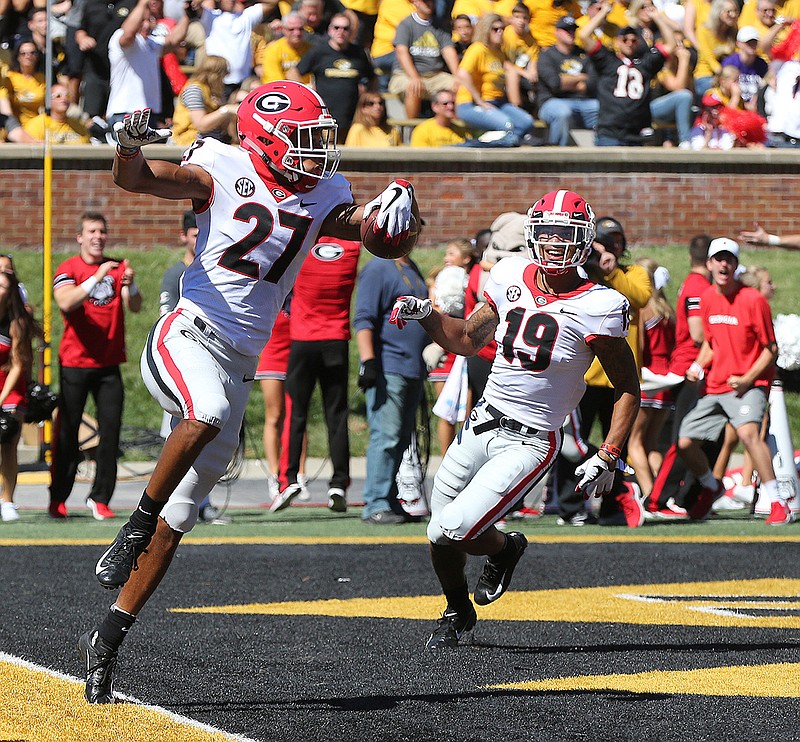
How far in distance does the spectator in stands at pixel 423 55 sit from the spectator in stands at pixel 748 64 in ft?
10.4

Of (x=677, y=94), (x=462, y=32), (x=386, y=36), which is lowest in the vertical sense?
(x=677, y=94)

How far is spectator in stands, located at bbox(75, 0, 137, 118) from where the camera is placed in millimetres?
15664

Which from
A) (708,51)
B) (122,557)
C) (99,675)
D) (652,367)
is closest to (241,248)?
(122,557)

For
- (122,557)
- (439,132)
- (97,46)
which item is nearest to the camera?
(122,557)

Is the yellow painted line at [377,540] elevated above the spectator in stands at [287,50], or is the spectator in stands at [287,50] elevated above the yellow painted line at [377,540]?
the spectator in stands at [287,50]

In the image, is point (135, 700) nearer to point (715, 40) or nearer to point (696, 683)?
point (696, 683)

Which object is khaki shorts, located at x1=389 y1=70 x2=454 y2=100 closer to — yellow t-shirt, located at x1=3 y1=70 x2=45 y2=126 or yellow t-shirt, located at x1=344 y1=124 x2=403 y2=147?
yellow t-shirt, located at x1=344 y1=124 x2=403 y2=147

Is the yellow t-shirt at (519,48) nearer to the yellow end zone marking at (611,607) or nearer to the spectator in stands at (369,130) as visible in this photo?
the spectator in stands at (369,130)

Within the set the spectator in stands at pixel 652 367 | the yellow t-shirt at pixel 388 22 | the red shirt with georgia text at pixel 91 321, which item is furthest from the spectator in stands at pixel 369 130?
the red shirt with georgia text at pixel 91 321

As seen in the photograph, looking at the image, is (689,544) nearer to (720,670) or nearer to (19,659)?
(720,670)

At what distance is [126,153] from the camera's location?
4.73 metres

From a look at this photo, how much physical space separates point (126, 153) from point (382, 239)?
88 centimetres

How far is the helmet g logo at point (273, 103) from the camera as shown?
515cm

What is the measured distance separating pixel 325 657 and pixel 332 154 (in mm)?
1905
